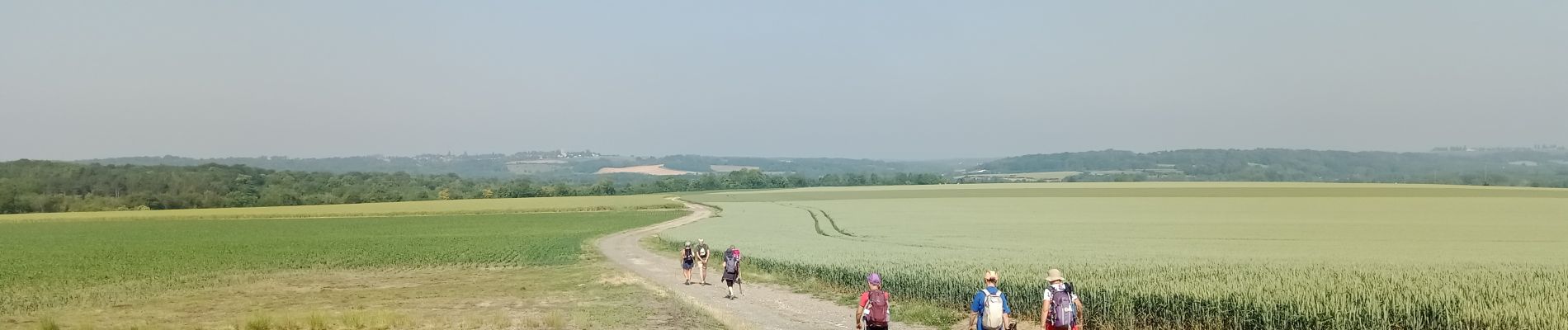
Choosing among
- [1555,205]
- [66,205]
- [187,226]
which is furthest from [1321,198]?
[66,205]

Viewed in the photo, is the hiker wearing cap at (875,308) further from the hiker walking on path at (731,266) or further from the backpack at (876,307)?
the hiker walking on path at (731,266)

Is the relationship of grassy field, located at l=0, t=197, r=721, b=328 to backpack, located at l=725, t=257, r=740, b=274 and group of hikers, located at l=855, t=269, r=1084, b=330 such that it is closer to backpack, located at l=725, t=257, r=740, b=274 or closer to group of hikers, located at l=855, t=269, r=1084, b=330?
backpack, located at l=725, t=257, r=740, b=274

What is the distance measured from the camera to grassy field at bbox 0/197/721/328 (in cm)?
1820

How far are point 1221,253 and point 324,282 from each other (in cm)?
2840

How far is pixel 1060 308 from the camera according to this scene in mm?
10547

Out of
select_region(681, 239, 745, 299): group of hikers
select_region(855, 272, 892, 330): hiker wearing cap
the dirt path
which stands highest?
select_region(855, 272, 892, 330): hiker wearing cap

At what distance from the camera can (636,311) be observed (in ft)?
62.6

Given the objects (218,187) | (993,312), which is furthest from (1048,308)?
(218,187)

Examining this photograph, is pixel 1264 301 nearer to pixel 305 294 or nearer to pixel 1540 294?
pixel 1540 294

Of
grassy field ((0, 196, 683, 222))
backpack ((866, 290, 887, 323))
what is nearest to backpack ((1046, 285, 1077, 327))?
backpack ((866, 290, 887, 323))

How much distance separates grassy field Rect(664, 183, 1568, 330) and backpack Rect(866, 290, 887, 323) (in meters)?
5.39

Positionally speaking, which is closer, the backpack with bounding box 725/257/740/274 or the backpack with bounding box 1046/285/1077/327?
the backpack with bounding box 1046/285/1077/327

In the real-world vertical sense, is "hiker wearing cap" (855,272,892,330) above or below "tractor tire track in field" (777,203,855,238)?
above

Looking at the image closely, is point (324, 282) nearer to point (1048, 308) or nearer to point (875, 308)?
point (875, 308)
